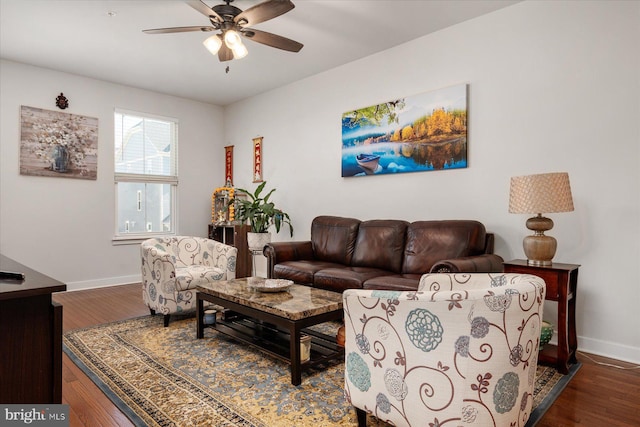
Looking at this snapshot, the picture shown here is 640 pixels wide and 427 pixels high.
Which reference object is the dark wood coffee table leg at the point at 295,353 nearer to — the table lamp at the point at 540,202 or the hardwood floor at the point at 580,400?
the hardwood floor at the point at 580,400

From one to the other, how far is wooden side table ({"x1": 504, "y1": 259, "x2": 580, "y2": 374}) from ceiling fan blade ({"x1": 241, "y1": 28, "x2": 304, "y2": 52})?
2467mm

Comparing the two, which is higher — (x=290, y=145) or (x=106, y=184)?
(x=290, y=145)

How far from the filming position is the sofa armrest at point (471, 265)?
2.63 m

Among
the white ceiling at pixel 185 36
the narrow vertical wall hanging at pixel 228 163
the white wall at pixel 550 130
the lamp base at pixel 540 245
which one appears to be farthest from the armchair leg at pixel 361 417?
the narrow vertical wall hanging at pixel 228 163

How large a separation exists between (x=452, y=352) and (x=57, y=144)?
5329mm

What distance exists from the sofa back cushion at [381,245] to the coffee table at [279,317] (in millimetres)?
1062

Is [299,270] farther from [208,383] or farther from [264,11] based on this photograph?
[264,11]

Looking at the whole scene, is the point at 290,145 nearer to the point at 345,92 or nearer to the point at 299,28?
the point at 345,92

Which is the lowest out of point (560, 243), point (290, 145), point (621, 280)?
point (621, 280)

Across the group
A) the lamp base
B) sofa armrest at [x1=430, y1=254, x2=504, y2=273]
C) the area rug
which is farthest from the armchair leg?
the lamp base

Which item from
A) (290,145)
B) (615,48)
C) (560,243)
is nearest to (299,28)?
(290,145)

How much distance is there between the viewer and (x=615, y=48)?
2.74m

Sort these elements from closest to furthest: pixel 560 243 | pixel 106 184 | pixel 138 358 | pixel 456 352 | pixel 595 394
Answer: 1. pixel 456 352
2. pixel 595 394
3. pixel 138 358
4. pixel 560 243
5. pixel 106 184

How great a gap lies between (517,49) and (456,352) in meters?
2.92
